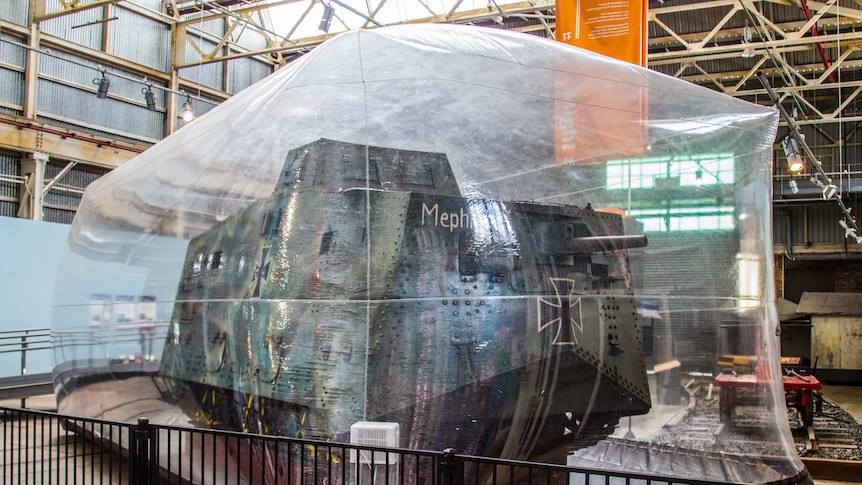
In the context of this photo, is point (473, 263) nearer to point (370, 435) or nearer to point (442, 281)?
point (442, 281)

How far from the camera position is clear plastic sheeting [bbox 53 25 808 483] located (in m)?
5.47

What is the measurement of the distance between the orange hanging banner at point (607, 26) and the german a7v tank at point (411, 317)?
4.50 m

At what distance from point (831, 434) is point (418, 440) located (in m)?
11.0

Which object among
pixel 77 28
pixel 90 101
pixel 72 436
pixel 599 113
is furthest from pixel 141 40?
pixel 599 113

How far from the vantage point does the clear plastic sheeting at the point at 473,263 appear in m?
5.47

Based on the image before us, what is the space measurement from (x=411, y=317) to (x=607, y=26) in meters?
6.12

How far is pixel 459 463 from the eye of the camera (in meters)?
3.95

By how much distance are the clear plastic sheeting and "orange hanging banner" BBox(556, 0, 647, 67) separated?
3158 mm

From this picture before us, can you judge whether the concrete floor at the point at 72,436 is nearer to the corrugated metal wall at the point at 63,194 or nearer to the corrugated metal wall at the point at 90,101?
the corrugated metal wall at the point at 63,194

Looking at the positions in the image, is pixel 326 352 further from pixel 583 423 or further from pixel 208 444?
pixel 583 423

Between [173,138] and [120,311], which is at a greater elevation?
[173,138]

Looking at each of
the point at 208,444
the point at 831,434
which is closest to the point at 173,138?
the point at 208,444

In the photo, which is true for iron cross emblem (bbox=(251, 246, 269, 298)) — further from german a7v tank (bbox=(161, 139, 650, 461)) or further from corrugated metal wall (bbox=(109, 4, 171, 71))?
corrugated metal wall (bbox=(109, 4, 171, 71))

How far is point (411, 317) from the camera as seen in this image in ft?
17.9
